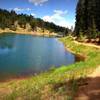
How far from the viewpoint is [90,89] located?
1705 cm

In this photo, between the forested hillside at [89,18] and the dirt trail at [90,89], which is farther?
the forested hillside at [89,18]

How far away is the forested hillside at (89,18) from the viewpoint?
72438 millimetres

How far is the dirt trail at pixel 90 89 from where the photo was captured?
15.4 metres

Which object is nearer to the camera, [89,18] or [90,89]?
[90,89]

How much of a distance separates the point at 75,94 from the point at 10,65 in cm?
2512

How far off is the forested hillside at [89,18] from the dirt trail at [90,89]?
5124cm

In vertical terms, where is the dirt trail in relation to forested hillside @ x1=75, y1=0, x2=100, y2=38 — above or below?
below

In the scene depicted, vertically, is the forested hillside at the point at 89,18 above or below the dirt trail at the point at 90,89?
above

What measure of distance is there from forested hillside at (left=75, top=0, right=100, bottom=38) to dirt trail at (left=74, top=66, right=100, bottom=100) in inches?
2017

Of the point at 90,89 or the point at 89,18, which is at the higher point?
the point at 89,18

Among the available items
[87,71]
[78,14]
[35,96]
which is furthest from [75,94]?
[78,14]

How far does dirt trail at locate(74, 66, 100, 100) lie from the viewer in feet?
50.6

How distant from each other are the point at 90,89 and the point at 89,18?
6607 cm

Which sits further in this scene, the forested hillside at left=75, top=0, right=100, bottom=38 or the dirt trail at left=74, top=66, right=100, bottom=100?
the forested hillside at left=75, top=0, right=100, bottom=38
